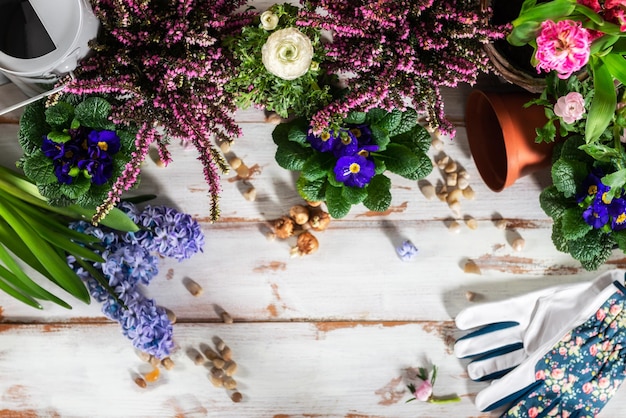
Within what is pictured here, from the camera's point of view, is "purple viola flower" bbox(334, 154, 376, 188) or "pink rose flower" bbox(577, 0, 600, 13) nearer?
"pink rose flower" bbox(577, 0, 600, 13)

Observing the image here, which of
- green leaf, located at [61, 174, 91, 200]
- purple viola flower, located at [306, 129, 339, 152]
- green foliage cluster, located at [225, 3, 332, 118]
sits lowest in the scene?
green leaf, located at [61, 174, 91, 200]

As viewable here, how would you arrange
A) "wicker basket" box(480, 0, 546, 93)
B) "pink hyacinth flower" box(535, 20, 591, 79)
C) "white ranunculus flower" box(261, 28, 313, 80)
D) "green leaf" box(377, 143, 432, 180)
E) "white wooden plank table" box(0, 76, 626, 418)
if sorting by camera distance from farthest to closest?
"white wooden plank table" box(0, 76, 626, 418), "green leaf" box(377, 143, 432, 180), "wicker basket" box(480, 0, 546, 93), "white ranunculus flower" box(261, 28, 313, 80), "pink hyacinth flower" box(535, 20, 591, 79)

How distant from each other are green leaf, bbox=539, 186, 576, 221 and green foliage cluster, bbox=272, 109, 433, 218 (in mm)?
264

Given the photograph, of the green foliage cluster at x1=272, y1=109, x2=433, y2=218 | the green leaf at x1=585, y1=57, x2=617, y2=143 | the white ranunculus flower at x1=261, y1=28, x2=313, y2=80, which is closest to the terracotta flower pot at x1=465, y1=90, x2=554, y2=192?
the green foliage cluster at x1=272, y1=109, x2=433, y2=218

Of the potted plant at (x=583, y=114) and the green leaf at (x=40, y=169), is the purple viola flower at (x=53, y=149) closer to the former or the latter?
the green leaf at (x=40, y=169)

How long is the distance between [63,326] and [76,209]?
0.34 metres

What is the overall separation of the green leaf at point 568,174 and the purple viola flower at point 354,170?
0.38m

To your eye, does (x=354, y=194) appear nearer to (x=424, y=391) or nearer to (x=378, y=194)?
(x=378, y=194)

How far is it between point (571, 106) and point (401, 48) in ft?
1.06

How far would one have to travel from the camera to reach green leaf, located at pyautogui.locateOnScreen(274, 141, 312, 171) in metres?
1.25

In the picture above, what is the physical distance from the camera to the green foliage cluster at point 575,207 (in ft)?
Result: 3.97

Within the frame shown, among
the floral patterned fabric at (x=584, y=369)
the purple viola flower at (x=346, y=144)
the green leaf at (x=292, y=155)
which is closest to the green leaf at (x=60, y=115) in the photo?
the green leaf at (x=292, y=155)

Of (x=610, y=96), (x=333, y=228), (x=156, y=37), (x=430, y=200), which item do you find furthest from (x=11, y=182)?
(x=610, y=96)

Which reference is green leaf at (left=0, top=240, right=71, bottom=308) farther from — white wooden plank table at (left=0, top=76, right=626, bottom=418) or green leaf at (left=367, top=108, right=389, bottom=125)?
green leaf at (left=367, top=108, right=389, bottom=125)
